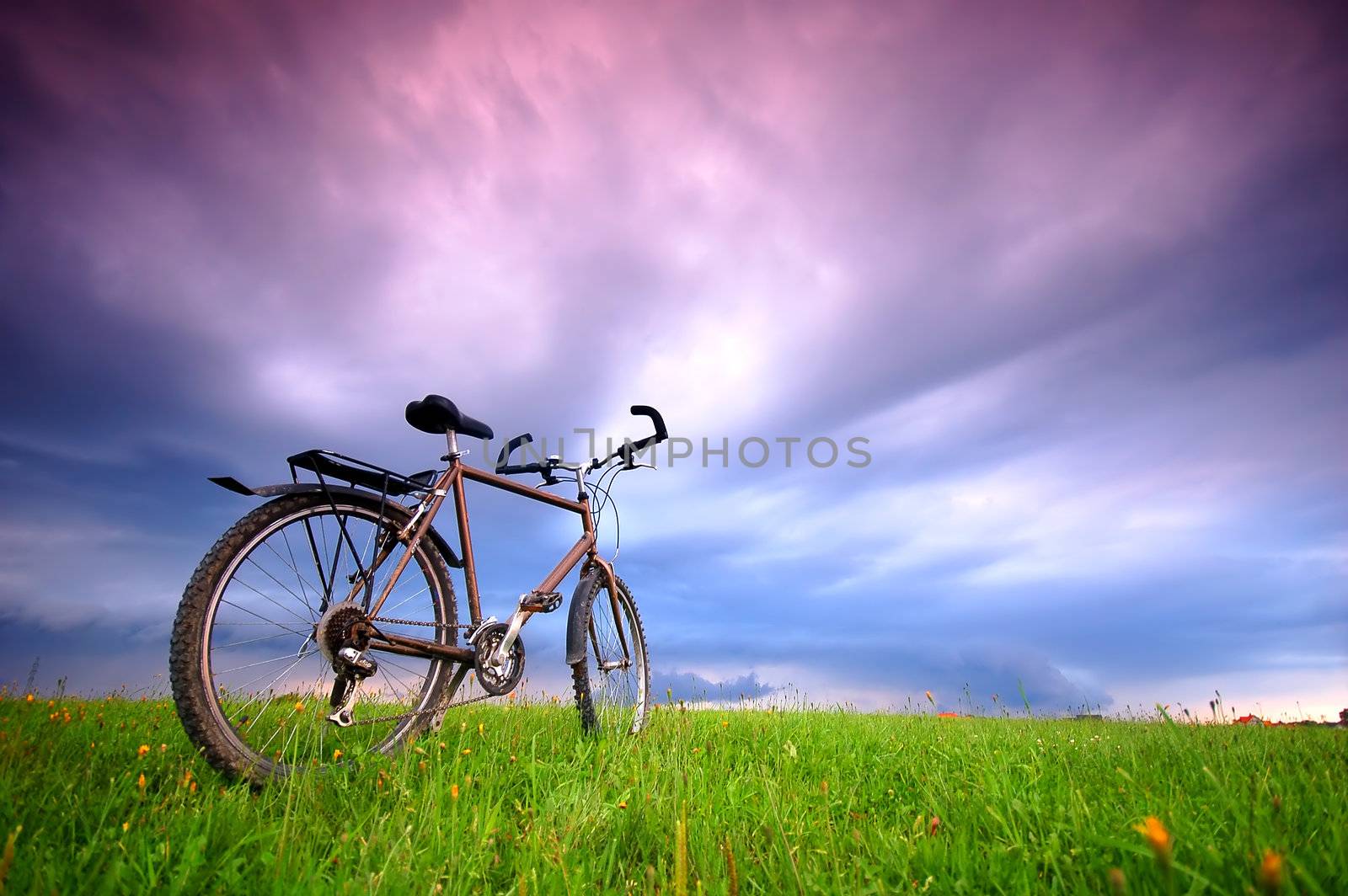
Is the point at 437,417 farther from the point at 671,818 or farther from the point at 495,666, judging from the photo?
the point at 671,818

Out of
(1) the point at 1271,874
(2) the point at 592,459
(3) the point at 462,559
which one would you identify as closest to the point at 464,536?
(3) the point at 462,559

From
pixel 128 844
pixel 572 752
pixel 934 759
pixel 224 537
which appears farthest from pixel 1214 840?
pixel 224 537

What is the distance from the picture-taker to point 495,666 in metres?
5.36

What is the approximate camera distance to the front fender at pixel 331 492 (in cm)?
409

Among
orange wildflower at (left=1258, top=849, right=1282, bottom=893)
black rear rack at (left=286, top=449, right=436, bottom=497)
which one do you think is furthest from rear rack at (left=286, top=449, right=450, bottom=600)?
orange wildflower at (left=1258, top=849, right=1282, bottom=893)

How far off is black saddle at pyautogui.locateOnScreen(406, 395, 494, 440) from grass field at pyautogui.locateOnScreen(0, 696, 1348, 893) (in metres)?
2.14

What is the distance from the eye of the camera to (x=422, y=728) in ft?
16.7

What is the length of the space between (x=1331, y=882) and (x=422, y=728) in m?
4.78

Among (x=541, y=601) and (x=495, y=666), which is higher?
(x=541, y=601)

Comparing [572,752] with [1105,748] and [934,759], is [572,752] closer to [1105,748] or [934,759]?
[934,759]

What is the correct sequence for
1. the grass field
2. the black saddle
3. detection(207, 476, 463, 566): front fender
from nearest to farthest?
the grass field
detection(207, 476, 463, 566): front fender
the black saddle

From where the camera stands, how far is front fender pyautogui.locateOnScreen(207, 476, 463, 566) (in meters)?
4.09

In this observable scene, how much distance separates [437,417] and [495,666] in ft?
6.16

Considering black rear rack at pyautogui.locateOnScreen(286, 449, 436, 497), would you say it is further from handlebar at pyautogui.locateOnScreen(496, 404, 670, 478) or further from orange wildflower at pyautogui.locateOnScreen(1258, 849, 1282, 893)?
orange wildflower at pyautogui.locateOnScreen(1258, 849, 1282, 893)
